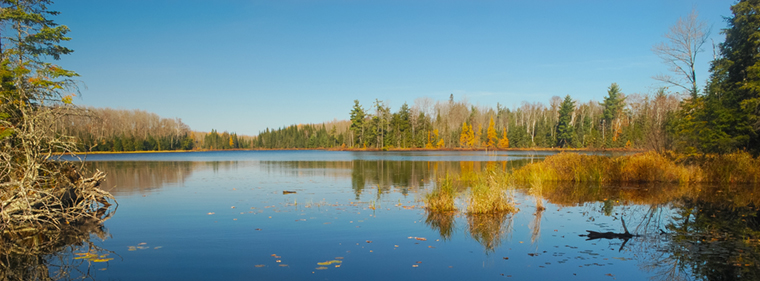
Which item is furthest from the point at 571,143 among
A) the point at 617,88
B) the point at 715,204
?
the point at 715,204

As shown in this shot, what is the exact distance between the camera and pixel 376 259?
870 cm

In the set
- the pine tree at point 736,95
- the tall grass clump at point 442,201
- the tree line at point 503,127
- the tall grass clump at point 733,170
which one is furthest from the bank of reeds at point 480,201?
the tree line at point 503,127

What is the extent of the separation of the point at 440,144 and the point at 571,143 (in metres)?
29.0

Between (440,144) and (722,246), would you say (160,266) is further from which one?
(440,144)

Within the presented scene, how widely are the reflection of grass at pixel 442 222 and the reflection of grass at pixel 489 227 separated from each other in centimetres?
54

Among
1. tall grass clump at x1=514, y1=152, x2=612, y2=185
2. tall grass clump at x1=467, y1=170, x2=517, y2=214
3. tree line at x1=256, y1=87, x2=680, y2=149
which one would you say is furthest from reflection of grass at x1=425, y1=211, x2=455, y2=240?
tree line at x1=256, y1=87, x2=680, y2=149

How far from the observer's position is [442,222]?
12344mm

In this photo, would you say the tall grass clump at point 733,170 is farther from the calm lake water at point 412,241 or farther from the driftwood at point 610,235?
the driftwood at point 610,235

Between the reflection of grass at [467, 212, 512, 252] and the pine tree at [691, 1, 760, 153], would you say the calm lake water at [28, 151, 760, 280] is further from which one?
the pine tree at [691, 1, 760, 153]

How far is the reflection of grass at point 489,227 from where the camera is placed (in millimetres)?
10070

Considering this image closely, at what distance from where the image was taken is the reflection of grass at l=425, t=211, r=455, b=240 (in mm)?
11023

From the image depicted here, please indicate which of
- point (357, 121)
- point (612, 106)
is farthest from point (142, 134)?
point (612, 106)

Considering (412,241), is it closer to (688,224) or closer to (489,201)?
(489,201)

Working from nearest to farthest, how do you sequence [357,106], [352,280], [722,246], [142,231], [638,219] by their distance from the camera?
[352,280]
[722,246]
[142,231]
[638,219]
[357,106]
